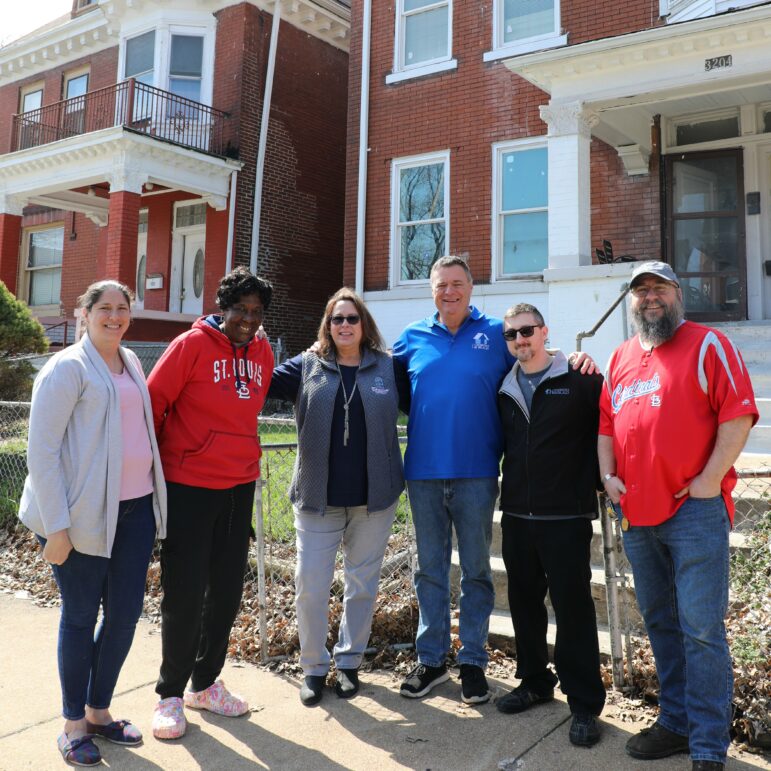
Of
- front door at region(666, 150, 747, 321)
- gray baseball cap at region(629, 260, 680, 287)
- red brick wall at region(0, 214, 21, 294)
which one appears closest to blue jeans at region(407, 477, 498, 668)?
gray baseball cap at region(629, 260, 680, 287)

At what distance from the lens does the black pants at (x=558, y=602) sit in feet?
11.2

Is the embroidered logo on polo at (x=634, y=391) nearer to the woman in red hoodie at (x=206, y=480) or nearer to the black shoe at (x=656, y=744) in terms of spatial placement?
the black shoe at (x=656, y=744)

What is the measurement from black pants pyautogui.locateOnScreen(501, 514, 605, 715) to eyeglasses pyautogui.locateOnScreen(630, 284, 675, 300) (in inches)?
42.0

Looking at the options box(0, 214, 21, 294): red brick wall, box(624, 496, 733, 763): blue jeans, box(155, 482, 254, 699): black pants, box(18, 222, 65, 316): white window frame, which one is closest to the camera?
box(624, 496, 733, 763): blue jeans

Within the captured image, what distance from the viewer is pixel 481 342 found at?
156 inches

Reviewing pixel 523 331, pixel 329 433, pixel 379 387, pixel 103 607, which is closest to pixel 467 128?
pixel 379 387

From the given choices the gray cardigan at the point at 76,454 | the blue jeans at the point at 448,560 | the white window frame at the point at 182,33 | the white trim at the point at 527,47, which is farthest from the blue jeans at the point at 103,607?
the white window frame at the point at 182,33

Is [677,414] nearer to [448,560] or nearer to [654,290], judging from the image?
[654,290]

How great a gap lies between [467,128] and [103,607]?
10.3 meters

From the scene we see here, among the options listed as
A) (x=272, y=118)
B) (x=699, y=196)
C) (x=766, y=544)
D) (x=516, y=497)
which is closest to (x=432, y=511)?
(x=516, y=497)

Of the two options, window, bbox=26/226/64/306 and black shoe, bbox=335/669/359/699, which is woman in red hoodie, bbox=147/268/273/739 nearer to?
black shoe, bbox=335/669/359/699

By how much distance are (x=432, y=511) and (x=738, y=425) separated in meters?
1.57

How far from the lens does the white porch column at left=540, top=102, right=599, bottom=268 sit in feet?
29.5

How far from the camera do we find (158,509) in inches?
136
